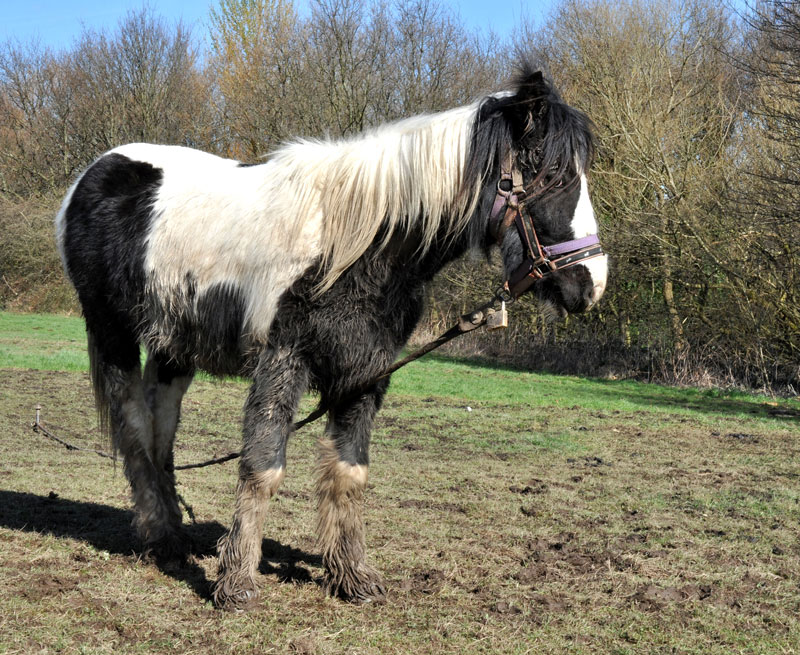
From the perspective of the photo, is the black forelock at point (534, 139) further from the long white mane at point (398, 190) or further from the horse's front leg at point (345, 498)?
the horse's front leg at point (345, 498)

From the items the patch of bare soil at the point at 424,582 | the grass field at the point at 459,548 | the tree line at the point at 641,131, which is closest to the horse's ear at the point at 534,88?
the grass field at the point at 459,548

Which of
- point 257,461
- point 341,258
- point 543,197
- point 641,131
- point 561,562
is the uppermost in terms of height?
point 641,131

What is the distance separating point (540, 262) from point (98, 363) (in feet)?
8.96

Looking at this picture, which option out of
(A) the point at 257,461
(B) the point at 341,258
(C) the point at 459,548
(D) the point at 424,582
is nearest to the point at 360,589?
(D) the point at 424,582

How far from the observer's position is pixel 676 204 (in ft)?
53.0

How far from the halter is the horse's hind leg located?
6.98 ft

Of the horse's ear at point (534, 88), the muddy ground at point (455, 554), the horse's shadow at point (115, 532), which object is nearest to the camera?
the horse's ear at point (534, 88)

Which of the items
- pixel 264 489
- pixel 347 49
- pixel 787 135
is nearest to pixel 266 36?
pixel 347 49

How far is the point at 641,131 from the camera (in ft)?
54.5

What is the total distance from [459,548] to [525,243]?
86.2 inches

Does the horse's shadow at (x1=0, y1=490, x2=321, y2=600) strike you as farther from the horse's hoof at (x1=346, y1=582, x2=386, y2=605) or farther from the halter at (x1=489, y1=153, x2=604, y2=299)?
the halter at (x1=489, y1=153, x2=604, y2=299)

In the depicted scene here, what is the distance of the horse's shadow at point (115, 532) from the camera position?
4.19 metres

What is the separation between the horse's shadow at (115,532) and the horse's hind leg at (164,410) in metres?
0.29

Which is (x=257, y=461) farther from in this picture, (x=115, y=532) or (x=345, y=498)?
(x=115, y=532)
